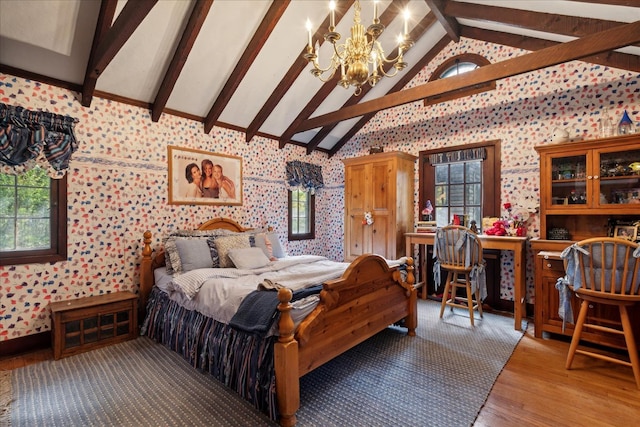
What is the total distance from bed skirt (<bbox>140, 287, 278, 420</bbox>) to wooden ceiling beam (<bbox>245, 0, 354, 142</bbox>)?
2.52 meters

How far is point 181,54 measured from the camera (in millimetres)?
2896

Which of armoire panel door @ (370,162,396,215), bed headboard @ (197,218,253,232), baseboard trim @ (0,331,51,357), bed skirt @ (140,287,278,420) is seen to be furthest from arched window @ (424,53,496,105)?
baseboard trim @ (0,331,51,357)

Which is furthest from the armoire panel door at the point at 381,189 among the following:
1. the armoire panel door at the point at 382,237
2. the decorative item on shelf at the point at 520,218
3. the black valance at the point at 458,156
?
the decorative item on shelf at the point at 520,218

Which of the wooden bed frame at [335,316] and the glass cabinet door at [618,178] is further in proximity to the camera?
the glass cabinet door at [618,178]

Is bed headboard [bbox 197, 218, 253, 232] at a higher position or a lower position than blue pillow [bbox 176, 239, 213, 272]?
higher

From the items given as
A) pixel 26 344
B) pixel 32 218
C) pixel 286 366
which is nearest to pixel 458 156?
pixel 286 366

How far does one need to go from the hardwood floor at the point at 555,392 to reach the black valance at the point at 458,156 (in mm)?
2420

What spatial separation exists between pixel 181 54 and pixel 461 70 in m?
3.69

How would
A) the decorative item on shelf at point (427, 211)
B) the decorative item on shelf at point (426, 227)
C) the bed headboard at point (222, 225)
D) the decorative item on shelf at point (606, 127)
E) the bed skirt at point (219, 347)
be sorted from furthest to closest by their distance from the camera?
the decorative item on shelf at point (427, 211)
the decorative item on shelf at point (426, 227)
the bed headboard at point (222, 225)
the decorative item on shelf at point (606, 127)
the bed skirt at point (219, 347)

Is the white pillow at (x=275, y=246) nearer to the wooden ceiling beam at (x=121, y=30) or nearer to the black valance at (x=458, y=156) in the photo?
the wooden ceiling beam at (x=121, y=30)

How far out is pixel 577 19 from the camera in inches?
112

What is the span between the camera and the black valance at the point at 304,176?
5117 millimetres

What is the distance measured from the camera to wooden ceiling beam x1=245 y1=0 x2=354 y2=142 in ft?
10.7

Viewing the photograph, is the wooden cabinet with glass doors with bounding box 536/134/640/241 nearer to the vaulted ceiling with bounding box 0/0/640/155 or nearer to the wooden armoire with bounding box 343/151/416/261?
the vaulted ceiling with bounding box 0/0/640/155
